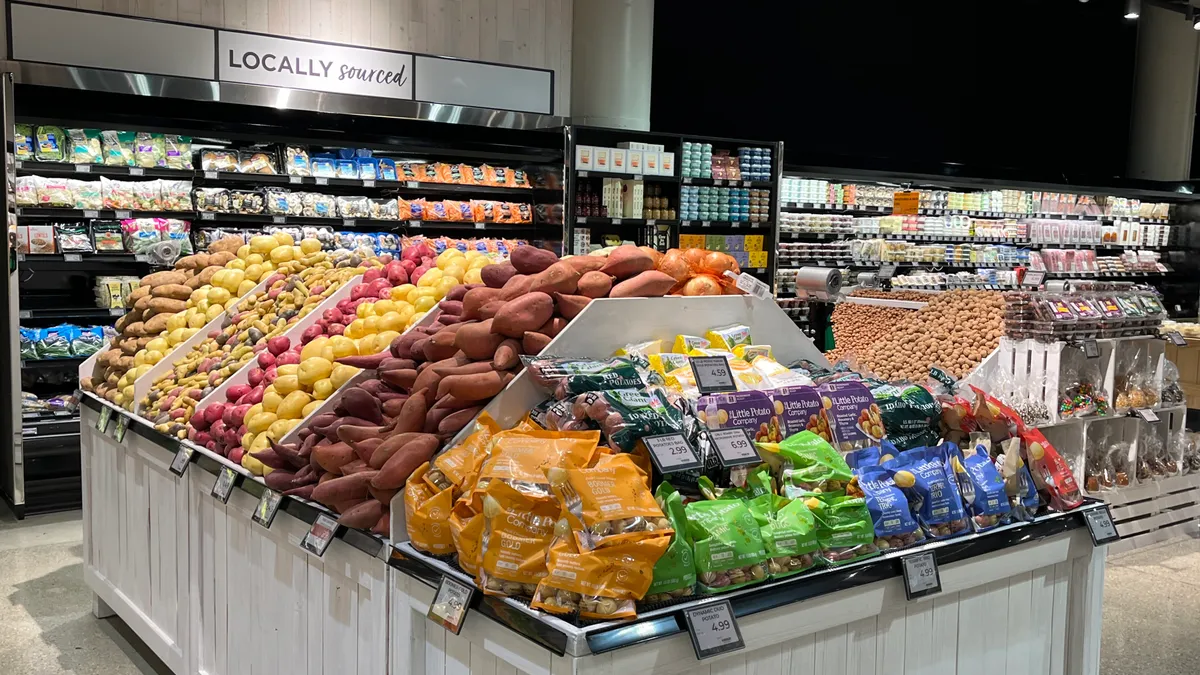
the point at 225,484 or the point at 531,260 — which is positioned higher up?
the point at 531,260

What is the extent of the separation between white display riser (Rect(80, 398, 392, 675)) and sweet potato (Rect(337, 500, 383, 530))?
8cm

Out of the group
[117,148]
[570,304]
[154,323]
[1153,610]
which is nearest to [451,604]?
[570,304]

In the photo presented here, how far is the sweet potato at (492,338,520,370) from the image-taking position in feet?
7.13

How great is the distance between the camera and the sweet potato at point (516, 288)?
7.84 ft

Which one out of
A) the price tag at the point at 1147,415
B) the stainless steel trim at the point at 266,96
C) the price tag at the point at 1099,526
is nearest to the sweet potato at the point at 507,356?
the price tag at the point at 1099,526

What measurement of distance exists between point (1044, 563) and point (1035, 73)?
10.3 m

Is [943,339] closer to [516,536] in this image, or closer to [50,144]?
[516,536]

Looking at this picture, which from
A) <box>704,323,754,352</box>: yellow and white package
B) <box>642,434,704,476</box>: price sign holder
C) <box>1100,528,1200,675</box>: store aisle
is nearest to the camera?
<box>642,434,704,476</box>: price sign holder

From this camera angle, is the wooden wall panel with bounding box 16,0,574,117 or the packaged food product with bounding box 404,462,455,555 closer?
the packaged food product with bounding box 404,462,455,555

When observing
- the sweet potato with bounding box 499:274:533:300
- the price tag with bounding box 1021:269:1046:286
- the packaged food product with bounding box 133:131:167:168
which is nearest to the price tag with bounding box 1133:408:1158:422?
the price tag with bounding box 1021:269:1046:286

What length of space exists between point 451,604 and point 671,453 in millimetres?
498

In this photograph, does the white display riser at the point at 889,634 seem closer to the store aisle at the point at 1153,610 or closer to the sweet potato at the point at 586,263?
the sweet potato at the point at 586,263

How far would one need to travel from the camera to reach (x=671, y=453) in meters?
1.92

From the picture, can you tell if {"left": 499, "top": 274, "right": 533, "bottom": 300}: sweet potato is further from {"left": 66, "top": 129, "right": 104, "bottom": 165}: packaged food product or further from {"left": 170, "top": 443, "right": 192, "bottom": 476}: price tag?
{"left": 66, "top": 129, "right": 104, "bottom": 165}: packaged food product
